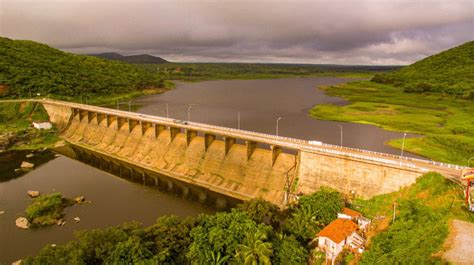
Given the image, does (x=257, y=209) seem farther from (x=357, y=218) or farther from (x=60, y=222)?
(x=60, y=222)

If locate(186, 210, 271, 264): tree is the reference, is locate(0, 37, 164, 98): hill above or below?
above

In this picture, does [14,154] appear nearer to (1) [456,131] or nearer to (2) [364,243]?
(2) [364,243]

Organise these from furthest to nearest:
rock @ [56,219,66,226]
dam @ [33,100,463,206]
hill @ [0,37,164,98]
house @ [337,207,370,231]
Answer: hill @ [0,37,164,98] < rock @ [56,219,66,226] < dam @ [33,100,463,206] < house @ [337,207,370,231]

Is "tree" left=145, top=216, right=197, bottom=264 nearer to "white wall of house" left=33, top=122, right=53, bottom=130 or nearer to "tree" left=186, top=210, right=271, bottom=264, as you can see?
"tree" left=186, top=210, right=271, bottom=264

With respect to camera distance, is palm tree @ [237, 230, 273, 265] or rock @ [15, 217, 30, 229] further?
rock @ [15, 217, 30, 229]

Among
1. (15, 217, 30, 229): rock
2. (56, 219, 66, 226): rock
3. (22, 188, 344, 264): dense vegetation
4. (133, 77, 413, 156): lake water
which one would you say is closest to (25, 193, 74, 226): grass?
(56, 219, 66, 226): rock

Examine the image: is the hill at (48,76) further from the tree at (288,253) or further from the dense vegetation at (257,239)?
the tree at (288,253)

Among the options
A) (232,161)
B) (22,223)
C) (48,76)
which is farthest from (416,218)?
(48,76)
